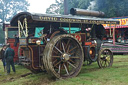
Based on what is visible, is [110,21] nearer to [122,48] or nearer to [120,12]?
[122,48]

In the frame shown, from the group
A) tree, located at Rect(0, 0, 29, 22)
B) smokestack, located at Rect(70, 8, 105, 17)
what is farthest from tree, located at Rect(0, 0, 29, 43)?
smokestack, located at Rect(70, 8, 105, 17)

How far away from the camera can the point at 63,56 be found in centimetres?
570

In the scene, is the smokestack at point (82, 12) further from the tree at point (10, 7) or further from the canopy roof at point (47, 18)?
the tree at point (10, 7)

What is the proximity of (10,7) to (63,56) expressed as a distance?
1889 inches

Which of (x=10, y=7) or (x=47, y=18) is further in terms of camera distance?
(x=10, y=7)

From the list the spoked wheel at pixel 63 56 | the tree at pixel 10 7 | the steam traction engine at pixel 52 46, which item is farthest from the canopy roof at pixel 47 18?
the tree at pixel 10 7

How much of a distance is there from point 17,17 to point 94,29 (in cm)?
338

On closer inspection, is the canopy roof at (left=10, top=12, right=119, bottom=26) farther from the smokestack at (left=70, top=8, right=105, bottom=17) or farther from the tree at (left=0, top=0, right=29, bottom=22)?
the tree at (left=0, top=0, right=29, bottom=22)

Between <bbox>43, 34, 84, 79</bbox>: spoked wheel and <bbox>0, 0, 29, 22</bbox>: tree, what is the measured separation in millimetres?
41719

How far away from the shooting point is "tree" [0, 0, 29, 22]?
46572 millimetres

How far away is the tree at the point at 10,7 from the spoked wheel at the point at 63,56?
41.7 metres

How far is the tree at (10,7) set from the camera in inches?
1834

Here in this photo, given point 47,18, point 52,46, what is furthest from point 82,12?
point 52,46

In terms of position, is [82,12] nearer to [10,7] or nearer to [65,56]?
[65,56]
